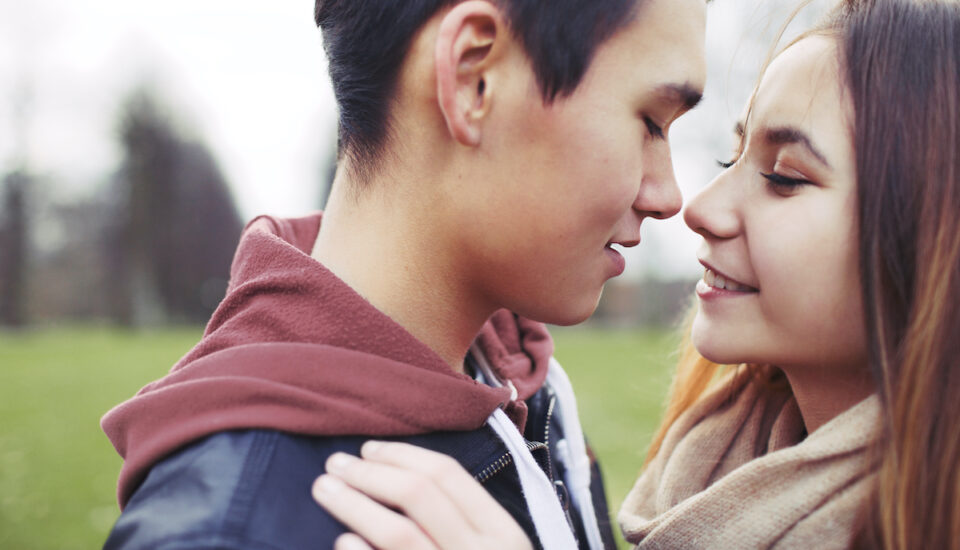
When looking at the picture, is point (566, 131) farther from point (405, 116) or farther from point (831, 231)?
point (831, 231)

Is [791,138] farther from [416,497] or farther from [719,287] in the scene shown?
[416,497]

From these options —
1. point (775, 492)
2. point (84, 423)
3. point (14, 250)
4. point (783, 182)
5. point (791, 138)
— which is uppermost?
point (791, 138)

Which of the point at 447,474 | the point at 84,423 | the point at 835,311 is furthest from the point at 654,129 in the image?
the point at 84,423

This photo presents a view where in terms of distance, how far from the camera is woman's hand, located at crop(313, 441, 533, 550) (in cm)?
137

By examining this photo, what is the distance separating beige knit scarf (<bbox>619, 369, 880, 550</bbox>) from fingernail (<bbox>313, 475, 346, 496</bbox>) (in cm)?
92

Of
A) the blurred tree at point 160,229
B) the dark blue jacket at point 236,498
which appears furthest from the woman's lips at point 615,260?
the blurred tree at point 160,229

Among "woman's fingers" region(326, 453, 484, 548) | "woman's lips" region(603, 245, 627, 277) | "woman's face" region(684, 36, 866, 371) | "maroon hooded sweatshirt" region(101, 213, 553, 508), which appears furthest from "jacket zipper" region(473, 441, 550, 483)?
"woman's face" region(684, 36, 866, 371)

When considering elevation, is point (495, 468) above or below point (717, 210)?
below

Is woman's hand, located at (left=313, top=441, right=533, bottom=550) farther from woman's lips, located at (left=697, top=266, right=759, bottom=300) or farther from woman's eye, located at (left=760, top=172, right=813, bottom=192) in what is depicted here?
woman's eye, located at (left=760, top=172, right=813, bottom=192)

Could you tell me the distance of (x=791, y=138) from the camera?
5.82 ft

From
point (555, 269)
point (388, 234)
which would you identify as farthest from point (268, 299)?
point (555, 269)

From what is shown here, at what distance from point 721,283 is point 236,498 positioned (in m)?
1.38

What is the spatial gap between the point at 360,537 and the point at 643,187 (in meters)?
1.07

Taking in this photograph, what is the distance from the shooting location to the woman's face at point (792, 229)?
1.72 metres
